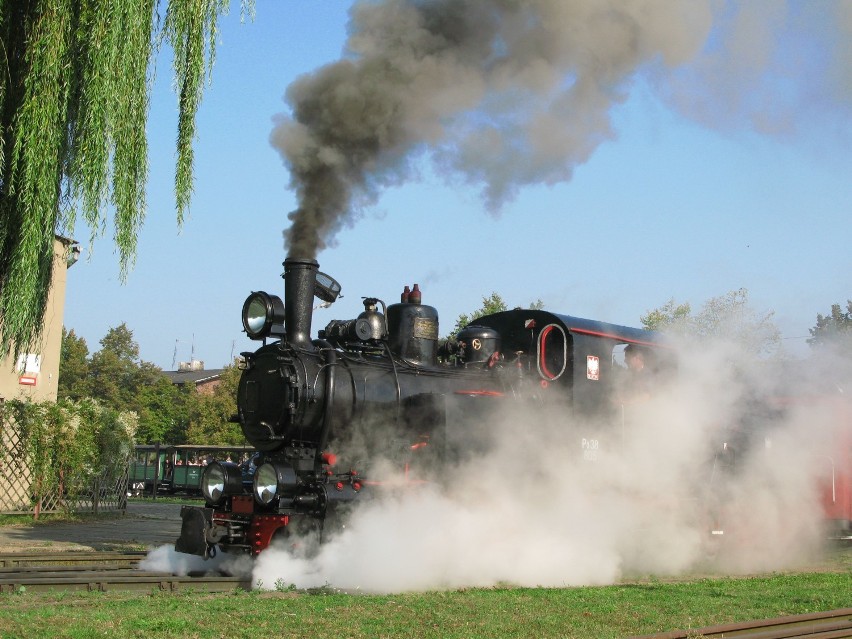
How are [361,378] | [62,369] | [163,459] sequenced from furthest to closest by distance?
1. [62,369]
2. [163,459]
3. [361,378]

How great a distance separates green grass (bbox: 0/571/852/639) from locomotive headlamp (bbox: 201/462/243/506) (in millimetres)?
1618

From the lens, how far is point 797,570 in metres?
12.0

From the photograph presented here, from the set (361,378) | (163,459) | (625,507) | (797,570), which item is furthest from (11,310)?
(163,459)

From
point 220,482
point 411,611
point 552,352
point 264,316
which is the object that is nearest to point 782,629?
point 411,611

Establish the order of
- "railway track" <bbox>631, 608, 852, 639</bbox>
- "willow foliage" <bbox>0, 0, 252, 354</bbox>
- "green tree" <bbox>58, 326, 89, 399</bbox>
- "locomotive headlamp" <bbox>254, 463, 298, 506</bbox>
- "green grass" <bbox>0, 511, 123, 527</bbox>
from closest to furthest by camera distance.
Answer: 1. "railway track" <bbox>631, 608, 852, 639</bbox>
2. "willow foliage" <bbox>0, 0, 252, 354</bbox>
3. "locomotive headlamp" <bbox>254, 463, 298, 506</bbox>
4. "green grass" <bbox>0, 511, 123, 527</bbox>
5. "green tree" <bbox>58, 326, 89, 399</bbox>

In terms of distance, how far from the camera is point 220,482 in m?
9.91

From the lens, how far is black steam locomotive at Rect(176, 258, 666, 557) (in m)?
9.34

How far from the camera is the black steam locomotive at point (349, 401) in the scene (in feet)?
30.7

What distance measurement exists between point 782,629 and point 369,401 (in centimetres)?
473

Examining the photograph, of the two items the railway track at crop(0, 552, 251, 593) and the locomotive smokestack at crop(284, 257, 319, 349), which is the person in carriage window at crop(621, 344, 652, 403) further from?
the railway track at crop(0, 552, 251, 593)

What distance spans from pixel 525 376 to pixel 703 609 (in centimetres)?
392

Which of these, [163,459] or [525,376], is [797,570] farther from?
[163,459]

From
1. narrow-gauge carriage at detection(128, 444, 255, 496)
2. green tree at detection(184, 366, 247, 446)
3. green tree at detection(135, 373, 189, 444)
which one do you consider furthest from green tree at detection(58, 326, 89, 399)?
narrow-gauge carriage at detection(128, 444, 255, 496)

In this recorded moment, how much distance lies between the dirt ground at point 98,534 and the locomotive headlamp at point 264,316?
442 cm
